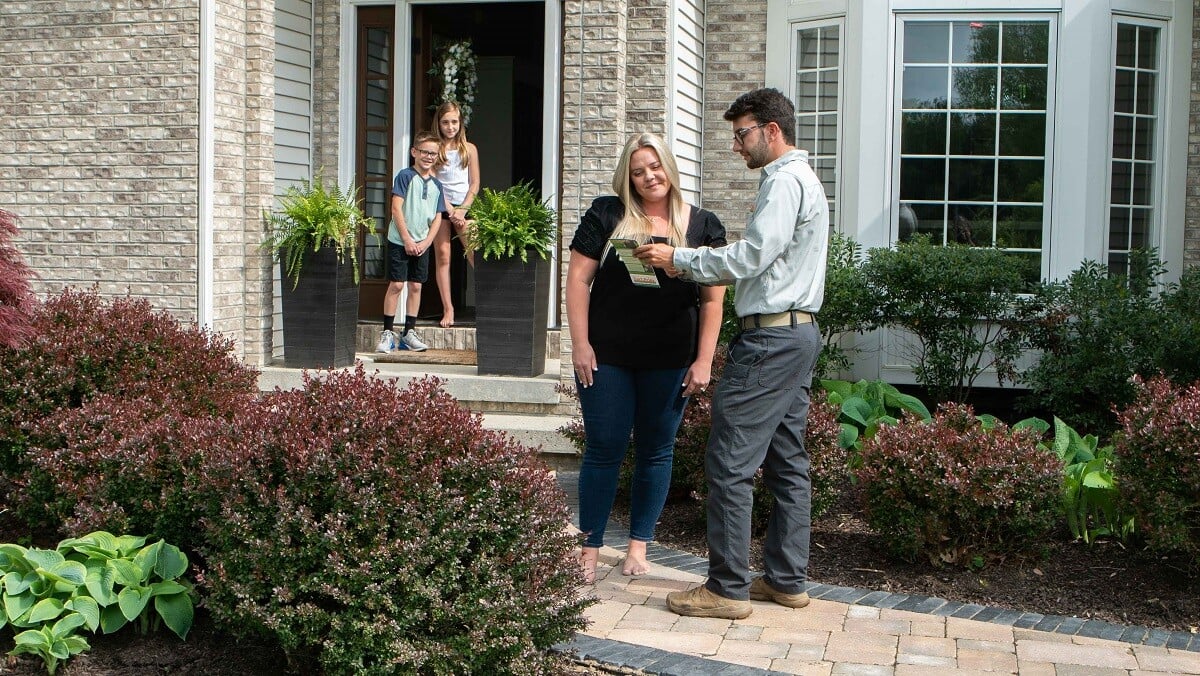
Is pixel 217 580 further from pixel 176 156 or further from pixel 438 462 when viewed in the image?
pixel 176 156

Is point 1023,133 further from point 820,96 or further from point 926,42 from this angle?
point 820,96

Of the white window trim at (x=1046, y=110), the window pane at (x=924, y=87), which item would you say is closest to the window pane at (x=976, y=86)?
the window pane at (x=924, y=87)

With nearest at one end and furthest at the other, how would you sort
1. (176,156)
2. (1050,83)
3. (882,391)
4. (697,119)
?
(882,391) < (176,156) < (1050,83) < (697,119)

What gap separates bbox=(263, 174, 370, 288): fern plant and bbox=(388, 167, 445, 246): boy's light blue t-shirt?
355 mm

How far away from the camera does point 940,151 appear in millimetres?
9266

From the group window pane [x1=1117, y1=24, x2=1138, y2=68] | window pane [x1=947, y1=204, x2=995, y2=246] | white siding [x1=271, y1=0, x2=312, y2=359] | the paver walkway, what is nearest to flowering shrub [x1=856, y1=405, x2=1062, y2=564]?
the paver walkway

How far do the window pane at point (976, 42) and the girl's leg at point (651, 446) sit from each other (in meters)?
5.21

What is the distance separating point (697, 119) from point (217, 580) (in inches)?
260

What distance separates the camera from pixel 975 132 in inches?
363

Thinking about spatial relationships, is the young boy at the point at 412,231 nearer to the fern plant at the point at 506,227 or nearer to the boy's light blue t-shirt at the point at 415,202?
the boy's light blue t-shirt at the point at 415,202

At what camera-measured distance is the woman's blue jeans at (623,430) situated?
4988mm

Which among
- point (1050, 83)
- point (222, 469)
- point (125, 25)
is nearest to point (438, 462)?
point (222, 469)

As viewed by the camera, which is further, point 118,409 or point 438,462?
point 118,409

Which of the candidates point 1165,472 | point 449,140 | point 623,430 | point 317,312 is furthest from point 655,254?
point 449,140
